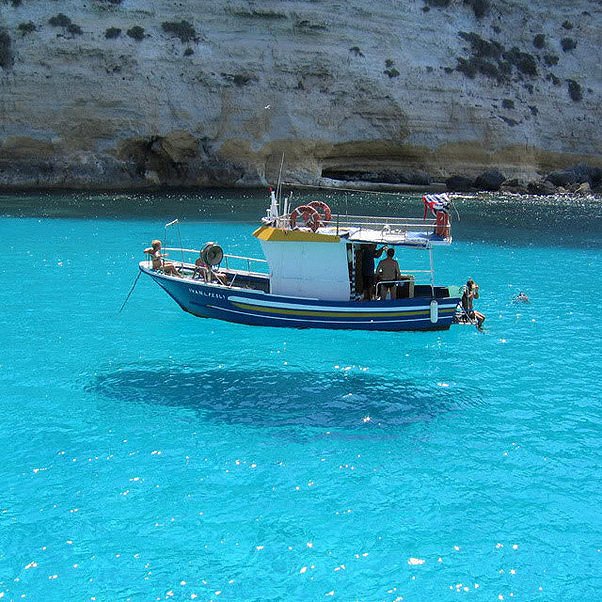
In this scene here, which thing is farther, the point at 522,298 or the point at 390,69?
the point at 390,69

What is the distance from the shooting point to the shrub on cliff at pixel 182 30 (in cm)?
5069

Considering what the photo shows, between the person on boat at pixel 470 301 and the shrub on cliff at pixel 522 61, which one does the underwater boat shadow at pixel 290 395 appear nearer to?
the person on boat at pixel 470 301

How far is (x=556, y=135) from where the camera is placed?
2247 inches

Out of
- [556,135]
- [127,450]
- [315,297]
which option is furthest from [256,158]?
[127,450]

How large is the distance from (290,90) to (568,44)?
25.4 meters

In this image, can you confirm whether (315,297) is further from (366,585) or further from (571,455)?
(366,585)

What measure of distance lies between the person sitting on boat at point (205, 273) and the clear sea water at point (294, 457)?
4.17 ft

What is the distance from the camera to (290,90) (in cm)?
5200

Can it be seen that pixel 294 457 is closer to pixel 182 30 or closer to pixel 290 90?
pixel 290 90

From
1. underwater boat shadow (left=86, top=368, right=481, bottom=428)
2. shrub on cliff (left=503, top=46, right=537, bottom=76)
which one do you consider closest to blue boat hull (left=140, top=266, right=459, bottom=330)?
underwater boat shadow (left=86, top=368, right=481, bottom=428)

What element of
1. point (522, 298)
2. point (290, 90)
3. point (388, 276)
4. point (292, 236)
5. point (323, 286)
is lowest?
point (522, 298)

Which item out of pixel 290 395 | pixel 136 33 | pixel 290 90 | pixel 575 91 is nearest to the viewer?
pixel 290 395

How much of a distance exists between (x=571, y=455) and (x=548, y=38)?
56.5 meters

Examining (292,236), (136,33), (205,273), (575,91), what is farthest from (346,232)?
(575,91)
